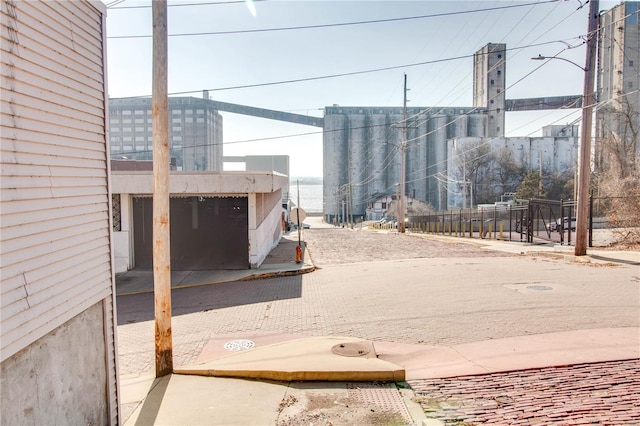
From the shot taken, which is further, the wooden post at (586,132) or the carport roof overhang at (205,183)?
the wooden post at (586,132)

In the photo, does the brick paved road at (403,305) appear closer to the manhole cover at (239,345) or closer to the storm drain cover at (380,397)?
the manhole cover at (239,345)

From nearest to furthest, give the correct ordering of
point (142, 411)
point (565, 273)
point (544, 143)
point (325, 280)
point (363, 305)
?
point (142, 411) < point (363, 305) < point (565, 273) < point (325, 280) < point (544, 143)

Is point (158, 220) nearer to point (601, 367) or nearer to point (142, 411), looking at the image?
point (142, 411)

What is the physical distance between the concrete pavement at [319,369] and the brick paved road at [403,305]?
50 centimetres

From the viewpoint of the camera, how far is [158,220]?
255 inches

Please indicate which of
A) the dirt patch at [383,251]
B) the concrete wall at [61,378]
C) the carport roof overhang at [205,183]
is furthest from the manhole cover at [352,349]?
the dirt patch at [383,251]

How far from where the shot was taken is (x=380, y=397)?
5.72 meters

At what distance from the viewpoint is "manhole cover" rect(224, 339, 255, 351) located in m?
7.98

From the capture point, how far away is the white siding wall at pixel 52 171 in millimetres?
3482

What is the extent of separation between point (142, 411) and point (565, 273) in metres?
12.3

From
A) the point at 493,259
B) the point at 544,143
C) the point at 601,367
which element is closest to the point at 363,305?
the point at 601,367

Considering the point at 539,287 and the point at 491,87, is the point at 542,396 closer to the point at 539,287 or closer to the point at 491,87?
the point at 539,287

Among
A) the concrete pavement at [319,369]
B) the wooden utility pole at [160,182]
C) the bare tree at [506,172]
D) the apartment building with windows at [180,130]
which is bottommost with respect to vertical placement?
the concrete pavement at [319,369]

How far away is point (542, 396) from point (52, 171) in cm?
583
